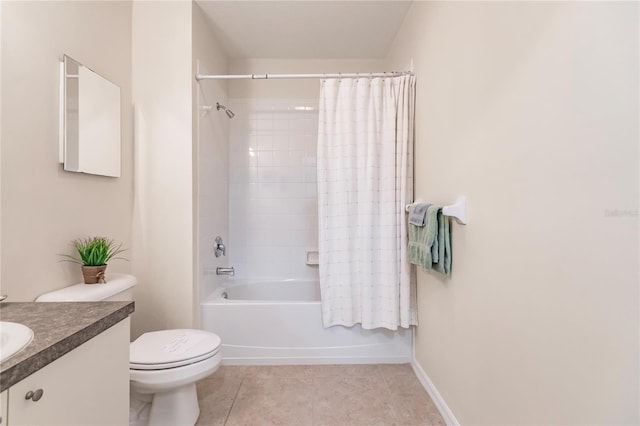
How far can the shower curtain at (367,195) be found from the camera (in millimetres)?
2006

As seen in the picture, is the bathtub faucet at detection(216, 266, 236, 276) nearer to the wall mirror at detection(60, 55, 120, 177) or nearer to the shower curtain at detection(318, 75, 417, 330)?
the shower curtain at detection(318, 75, 417, 330)

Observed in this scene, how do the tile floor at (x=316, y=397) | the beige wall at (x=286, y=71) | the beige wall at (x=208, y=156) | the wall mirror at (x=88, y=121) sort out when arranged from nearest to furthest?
1. the wall mirror at (x=88, y=121)
2. the tile floor at (x=316, y=397)
3. the beige wall at (x=208, y=156)
4. the beige wall at (x=286, y=71)

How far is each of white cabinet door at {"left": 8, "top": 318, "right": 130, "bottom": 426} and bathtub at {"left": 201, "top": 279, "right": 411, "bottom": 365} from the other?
47.2 inches

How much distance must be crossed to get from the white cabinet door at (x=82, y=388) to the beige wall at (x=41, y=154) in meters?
0.70

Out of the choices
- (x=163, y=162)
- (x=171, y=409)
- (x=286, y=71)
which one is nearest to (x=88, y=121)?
(x=163, y=162)

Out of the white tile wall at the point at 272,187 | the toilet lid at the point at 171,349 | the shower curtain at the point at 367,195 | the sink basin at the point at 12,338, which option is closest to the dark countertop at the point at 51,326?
the sink basin at the point at 12,338

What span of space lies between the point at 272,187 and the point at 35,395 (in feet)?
7.82

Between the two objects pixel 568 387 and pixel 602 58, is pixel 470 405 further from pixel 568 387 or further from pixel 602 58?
pixel 602 58

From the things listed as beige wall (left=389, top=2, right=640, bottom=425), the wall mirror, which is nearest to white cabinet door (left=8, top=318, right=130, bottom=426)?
the wall mirror

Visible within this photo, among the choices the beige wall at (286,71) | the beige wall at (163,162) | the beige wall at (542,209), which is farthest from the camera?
the beige wall at (286,71)

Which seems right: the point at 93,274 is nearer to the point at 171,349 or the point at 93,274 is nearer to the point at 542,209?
the point at 171,349

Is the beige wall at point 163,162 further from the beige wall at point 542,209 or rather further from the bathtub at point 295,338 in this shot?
the beige wall at point 542,209

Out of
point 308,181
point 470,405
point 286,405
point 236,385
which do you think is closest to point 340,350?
point 286,405

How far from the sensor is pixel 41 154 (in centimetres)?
135
